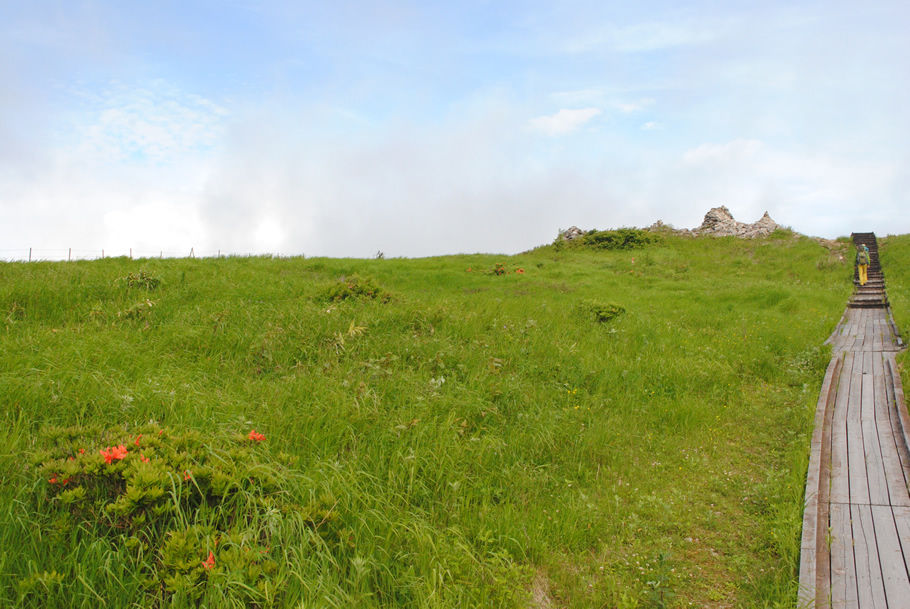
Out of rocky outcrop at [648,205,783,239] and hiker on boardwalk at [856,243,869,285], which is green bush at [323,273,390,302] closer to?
hiker on boardwalk at [856,243,869,285]

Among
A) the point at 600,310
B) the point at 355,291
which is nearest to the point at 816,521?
the point at 600,310

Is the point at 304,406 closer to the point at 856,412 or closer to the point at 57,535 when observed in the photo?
the point at 57,535

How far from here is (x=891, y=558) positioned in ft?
14.4

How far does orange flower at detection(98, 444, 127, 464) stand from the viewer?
3576mm

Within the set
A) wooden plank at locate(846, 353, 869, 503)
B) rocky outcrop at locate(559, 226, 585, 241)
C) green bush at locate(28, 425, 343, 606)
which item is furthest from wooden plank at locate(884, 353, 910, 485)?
rocky outcrop at locate(559, 226, 585, 241)

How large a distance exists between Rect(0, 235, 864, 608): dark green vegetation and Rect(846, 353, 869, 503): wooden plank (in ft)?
1.68

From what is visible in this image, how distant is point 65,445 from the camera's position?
407cm

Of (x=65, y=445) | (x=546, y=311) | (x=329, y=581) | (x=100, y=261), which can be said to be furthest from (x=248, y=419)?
(x=100, y=261)

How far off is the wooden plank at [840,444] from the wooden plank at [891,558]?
352 millimetres

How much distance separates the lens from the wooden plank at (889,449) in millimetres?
5465

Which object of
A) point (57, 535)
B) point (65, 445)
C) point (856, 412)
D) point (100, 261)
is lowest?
point (856, 412)

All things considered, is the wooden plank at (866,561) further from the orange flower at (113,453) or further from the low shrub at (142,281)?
the low shrub at (142,281)

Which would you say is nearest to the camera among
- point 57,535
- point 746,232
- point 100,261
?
point 57,535

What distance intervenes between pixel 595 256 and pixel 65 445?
27.7 metres
